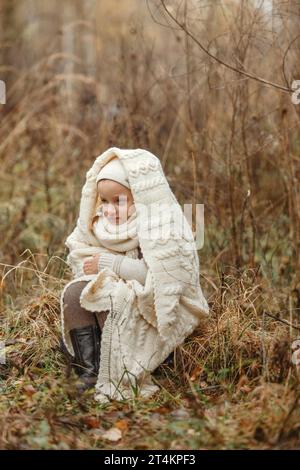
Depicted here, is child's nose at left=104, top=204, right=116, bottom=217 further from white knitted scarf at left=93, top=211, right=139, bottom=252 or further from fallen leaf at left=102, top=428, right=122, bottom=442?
fallen leaf at left=102, top=428, right=122, bottom=442

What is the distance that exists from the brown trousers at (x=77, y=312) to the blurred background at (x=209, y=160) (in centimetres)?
45

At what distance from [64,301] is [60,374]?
0.50 metres

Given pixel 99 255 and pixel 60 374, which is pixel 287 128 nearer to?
pixel 99 255

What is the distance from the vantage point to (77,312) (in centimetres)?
383

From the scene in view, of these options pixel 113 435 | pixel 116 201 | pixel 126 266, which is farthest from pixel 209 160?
pixel 113 435

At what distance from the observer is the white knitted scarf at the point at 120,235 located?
12.6 feet

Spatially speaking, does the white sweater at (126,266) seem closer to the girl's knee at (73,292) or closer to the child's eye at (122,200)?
the girl's knee at (73,292)

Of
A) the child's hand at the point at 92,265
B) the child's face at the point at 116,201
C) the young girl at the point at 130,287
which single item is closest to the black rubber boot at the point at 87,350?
the young girl at the point at 130,287

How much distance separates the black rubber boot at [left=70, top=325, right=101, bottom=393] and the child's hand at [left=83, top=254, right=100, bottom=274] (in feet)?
0.95

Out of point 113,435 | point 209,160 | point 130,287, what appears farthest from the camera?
point 209,160

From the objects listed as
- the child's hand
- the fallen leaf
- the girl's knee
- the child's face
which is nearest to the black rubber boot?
the girl's knee

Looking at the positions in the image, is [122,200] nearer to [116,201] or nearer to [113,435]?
[116,201]

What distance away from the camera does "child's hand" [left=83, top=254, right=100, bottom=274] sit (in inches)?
153

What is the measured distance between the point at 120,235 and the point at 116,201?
0.19 metres
